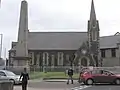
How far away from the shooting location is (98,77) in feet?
102

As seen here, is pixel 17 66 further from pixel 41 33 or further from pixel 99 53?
pixel 41 33

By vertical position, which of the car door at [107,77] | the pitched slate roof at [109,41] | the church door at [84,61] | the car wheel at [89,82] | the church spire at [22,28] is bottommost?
the car wheel at [89,82]

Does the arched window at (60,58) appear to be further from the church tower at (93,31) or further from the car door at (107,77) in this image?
the car door at (107,77)

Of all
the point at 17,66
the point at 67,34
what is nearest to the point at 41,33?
the point at 67,34

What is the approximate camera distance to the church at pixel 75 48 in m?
78.4

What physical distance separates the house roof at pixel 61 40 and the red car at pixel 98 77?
174 feet

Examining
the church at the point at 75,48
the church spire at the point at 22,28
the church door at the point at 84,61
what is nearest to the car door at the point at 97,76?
the church spire at the point at 22,28

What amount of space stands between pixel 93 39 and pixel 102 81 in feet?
170

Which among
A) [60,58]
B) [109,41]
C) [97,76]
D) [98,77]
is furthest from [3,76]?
[109,41]

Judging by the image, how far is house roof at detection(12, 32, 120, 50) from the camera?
8638 centimetres

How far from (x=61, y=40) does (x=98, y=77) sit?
58.3 m

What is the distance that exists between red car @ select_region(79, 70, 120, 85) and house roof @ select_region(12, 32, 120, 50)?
53109 millimetres

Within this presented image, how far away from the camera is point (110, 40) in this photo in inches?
3472

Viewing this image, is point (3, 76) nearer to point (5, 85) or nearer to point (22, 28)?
point (22, 28)
